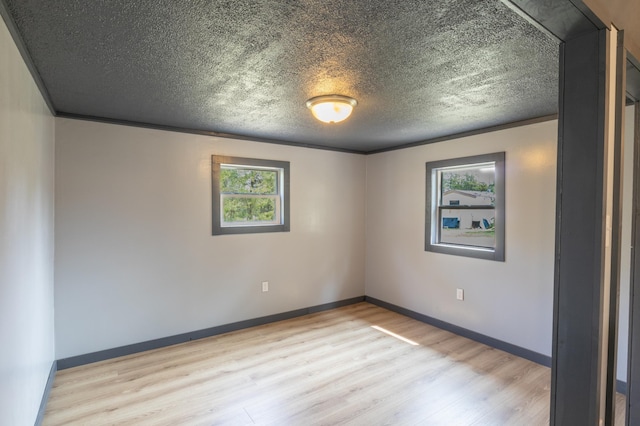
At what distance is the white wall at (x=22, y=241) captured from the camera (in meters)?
1.46

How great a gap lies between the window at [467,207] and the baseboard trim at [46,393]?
381 cm

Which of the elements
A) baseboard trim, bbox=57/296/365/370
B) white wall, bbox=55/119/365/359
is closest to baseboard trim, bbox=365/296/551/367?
baseboard trim, bbox=57/296/365/370

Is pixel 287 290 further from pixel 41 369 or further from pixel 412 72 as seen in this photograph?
pixel 412 72

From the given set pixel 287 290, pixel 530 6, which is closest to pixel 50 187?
pixel 287 290

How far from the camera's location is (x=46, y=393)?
2.47m

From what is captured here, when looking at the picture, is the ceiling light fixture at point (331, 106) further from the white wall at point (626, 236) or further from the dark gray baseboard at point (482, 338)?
the dark gray baseboard at point (482, 338)

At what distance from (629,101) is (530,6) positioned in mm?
1344

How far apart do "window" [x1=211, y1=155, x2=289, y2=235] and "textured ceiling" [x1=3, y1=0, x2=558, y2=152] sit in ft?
2.92

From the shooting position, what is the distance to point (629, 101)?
1865 mm

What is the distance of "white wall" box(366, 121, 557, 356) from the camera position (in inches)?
121

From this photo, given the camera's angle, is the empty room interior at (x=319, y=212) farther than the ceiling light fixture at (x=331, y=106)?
No

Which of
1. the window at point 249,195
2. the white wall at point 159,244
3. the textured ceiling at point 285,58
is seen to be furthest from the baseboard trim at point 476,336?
the textured ceiling at point 285,58

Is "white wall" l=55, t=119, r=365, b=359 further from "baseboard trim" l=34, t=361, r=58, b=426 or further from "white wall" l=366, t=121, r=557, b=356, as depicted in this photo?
"white wall" l=366, t=121, r=557, b=356

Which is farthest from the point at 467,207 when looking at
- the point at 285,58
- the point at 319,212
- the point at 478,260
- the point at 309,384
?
the point at 285,58
